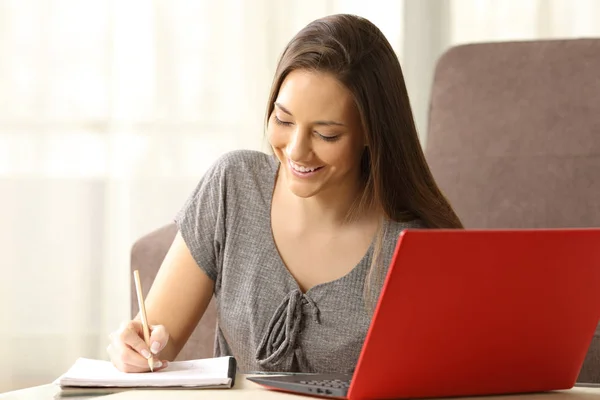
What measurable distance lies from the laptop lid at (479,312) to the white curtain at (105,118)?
6.41ft

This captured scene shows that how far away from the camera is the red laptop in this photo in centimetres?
89

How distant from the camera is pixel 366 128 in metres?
1.43

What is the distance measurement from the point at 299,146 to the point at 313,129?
4 centimetres

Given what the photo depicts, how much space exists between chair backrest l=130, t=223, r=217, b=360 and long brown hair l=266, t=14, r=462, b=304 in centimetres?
64

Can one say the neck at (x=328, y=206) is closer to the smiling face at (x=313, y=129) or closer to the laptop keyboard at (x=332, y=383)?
the smiling face at (x=313, y=129)

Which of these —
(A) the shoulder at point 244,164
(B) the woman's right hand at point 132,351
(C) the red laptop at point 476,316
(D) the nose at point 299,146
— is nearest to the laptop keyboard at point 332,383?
(C) the red laptop at point 476,316

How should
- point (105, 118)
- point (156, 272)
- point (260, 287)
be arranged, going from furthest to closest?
1. point (105, 118)
2. point (156, 272)
3. point (260, 287)

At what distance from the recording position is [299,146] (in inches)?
54.3

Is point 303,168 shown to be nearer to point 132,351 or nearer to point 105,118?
point 132,351

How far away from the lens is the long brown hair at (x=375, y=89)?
143cm

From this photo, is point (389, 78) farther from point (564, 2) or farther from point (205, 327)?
point (564, 2)

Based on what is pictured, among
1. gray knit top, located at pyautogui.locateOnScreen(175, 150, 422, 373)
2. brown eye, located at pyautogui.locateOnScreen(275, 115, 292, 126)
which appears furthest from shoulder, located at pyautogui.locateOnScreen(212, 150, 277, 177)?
brown eye, located at pyautogui.locateOnScreen(275, 115, 292, 126)

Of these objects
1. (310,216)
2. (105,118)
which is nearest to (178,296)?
(310,216)

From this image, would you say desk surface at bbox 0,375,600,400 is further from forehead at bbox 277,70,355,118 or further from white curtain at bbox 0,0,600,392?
white curtain at bbox 0,0,600,392
